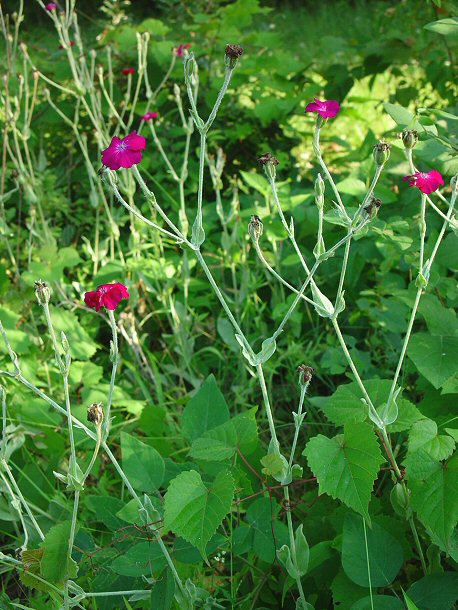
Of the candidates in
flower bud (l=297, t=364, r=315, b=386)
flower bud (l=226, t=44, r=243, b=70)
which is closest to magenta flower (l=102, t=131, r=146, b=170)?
flower bud (l=226, t=44, r=243, b=70)

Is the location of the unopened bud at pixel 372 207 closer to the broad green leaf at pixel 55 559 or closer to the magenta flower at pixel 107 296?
the magenta flower at pixel 107 296

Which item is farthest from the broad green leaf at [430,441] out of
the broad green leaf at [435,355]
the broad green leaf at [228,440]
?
the broad green leaf at [228,440]

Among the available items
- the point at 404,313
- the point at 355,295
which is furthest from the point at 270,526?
the point at 355,295

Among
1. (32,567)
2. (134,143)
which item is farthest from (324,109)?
(32,567)

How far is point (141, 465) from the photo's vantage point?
1.40m

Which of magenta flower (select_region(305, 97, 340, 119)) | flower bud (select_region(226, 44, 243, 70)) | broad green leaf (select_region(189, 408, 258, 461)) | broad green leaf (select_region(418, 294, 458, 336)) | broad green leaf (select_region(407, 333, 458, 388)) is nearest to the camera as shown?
Answer: flower bud (select_region(226, 44, 243, 70))

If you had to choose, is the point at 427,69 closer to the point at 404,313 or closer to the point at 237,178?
the point at 237,178

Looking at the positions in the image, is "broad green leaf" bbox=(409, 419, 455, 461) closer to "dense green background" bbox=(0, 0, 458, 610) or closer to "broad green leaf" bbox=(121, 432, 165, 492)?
"dense green background" bbox=(0, 0, 458, 610)

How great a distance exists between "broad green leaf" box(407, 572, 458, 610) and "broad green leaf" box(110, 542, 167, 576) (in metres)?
0.44

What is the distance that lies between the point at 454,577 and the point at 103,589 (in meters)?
0.62

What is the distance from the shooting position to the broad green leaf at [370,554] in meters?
1.26

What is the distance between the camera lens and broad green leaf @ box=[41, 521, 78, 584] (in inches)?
46.3

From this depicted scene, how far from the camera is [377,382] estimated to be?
4.68ft

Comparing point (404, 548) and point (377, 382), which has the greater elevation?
point (377, 382)
